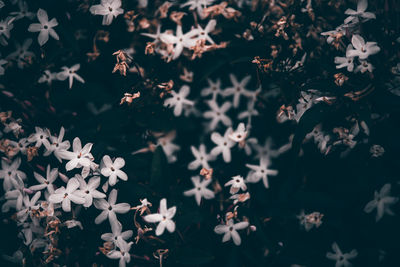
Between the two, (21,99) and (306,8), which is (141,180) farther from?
(306,8)

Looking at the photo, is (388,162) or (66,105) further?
(66,105)

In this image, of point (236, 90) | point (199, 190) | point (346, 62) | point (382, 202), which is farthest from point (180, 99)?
point (382, 202)

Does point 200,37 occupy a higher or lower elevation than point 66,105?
higher

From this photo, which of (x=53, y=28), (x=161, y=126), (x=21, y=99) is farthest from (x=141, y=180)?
(x=53, y=28)

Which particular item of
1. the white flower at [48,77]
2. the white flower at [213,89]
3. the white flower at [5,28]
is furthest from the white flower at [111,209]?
the white flower at [5,28]

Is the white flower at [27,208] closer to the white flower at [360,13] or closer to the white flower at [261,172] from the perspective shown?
the white flower at [261,172]

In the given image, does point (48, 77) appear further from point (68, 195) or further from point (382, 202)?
point (382, 202)

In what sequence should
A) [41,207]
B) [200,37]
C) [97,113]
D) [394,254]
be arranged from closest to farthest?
1. [41,207]
2. [394,254]
3. [200,37]
4. [97,113]
